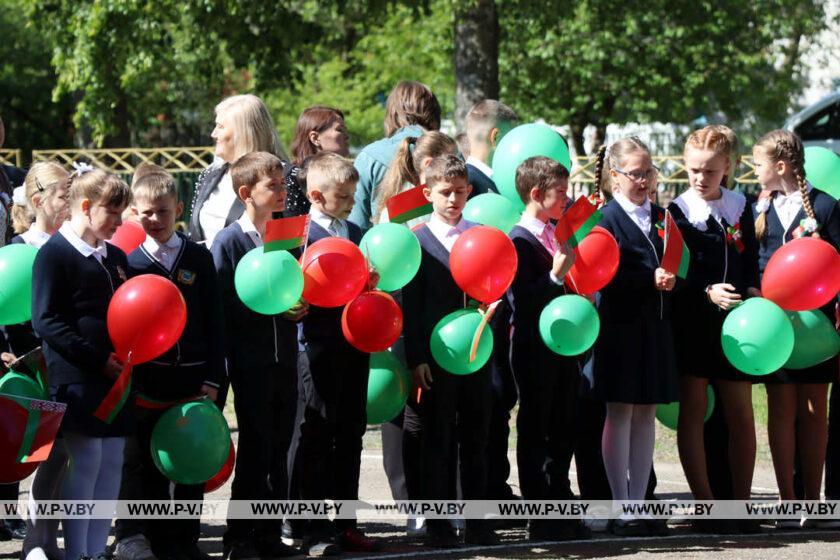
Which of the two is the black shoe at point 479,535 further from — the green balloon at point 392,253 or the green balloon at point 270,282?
the green balloon at point 270,282

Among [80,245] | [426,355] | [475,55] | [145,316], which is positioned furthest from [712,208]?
[475,55]

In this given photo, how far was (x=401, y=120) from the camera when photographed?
758 cm

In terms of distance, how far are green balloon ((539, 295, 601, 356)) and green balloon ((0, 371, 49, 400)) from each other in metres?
2.21

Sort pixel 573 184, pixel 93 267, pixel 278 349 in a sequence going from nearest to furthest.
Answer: pixel 93 267 → pixel 278 349 → pixel 573 184

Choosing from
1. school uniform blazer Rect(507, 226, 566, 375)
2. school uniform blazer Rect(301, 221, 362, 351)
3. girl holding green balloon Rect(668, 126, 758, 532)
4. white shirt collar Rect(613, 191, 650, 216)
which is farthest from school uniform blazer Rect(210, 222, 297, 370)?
girl holding green balloon Rect(668, 126, 758, 532)

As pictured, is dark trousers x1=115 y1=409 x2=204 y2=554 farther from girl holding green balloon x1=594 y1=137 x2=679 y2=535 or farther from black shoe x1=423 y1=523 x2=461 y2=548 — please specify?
girl holding green balloon x1=594 y1=137 x2=679 y2=535

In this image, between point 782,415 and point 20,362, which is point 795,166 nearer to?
point 782,415

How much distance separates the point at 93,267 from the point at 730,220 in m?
3.15

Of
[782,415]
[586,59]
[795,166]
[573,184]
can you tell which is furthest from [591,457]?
[586,59]

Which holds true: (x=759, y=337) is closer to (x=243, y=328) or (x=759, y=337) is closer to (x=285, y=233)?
(x=285, y=233)

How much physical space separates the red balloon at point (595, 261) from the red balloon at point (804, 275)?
30.3 inches

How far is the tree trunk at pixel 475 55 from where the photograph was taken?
54.9 feet

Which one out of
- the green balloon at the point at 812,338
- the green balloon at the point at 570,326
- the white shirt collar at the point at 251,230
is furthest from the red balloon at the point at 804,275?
the white shirt collar at the point at 251,230

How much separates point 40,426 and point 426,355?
1.80m
